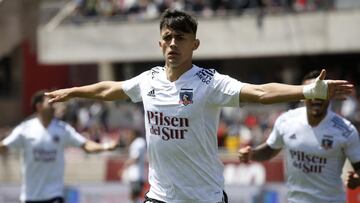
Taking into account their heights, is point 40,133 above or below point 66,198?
above

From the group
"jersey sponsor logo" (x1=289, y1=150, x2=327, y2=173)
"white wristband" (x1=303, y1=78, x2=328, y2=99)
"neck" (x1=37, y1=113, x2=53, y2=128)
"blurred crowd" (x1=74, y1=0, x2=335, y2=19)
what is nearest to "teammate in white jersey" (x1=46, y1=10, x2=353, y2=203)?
"white wristband" (x1=303, y1=78, x2=328, y2=99)

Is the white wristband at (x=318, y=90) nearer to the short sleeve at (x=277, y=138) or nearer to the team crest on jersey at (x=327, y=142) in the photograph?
the team crest on jersey at (x=327, y=142)

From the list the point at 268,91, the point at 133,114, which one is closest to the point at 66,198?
the point at 133,114

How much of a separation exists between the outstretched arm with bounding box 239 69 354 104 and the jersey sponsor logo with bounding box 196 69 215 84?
0.99 feet

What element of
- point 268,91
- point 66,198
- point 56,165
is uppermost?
point 268,91

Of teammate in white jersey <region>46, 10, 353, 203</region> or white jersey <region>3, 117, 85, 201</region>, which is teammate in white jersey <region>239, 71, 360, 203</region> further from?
white jersey <region>3, 117, 85, 201</region>

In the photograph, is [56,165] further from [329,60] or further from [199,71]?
[329,60]

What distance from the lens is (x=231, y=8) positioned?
2628 centimetres

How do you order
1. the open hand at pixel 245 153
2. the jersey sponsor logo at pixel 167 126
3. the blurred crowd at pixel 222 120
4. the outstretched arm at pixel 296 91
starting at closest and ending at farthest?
the outstretched arm at pixel 296 91 → the jersey sponsor logo at pixel 167 126 → the open hand at pixel 245 153 → the blurred crowd at pixel 222 120

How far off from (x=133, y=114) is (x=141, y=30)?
3753 mm

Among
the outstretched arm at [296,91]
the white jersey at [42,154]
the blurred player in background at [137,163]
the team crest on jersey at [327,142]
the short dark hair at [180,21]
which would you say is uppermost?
the short dark hair at [180,21]

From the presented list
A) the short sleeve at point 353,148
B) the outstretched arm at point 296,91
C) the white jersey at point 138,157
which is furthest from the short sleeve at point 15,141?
the white jersey at point 138,157

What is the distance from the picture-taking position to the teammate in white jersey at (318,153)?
830cm

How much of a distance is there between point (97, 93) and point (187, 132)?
36.6 inches
